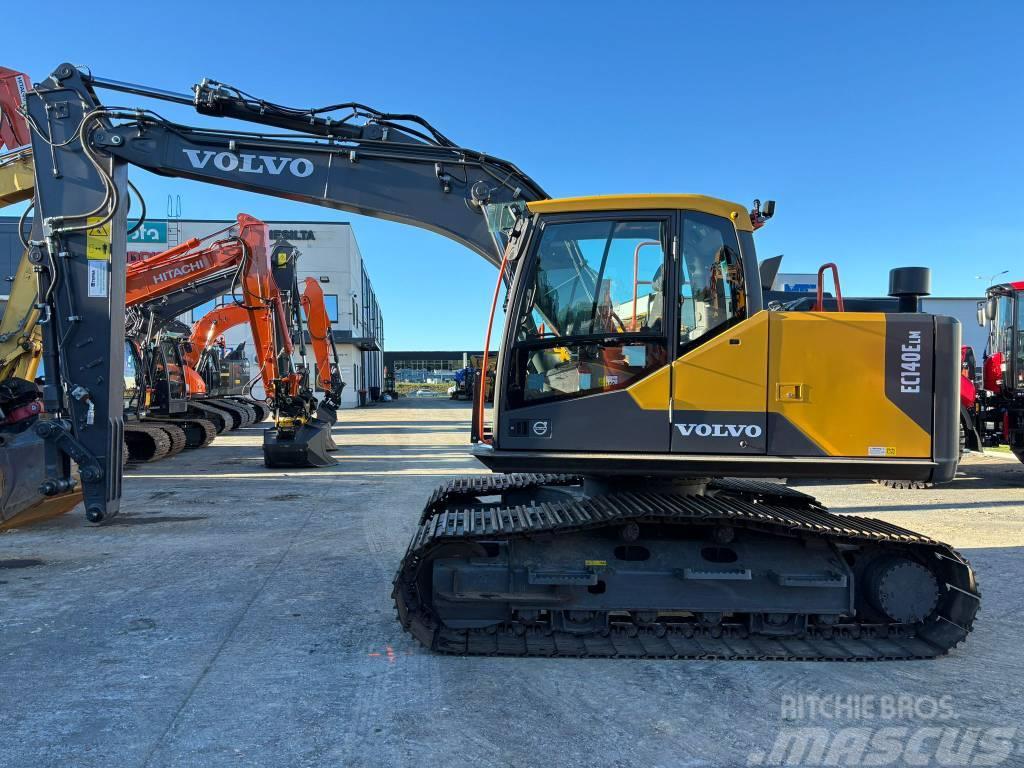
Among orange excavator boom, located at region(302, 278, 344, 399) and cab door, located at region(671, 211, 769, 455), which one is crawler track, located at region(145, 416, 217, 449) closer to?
orange excavator boom, located at region(302, 278, 344, 399)

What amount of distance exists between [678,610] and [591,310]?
189 cm

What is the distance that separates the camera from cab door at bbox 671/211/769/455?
4.08 m

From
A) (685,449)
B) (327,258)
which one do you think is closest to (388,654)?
(685,449)

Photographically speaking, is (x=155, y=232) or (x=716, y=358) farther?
(x=155, y=232)

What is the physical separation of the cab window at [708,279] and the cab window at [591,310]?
14cm

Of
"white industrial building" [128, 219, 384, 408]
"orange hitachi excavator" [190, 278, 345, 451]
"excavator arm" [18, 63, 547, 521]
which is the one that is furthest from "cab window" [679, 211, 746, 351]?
"white industrial building" [128, 219, 384, 408]

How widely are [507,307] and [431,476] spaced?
7.67 meters

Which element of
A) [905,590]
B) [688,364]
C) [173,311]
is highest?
[173,311]

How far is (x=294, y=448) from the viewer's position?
486 inches

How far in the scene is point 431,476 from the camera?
11531mm

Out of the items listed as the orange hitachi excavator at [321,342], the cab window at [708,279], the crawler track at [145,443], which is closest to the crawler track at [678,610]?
the cab window at [708,279]

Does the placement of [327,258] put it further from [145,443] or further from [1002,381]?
[1002,381]

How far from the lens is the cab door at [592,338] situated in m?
4.15

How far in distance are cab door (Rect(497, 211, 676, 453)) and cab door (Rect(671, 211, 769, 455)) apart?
3.7 inches
